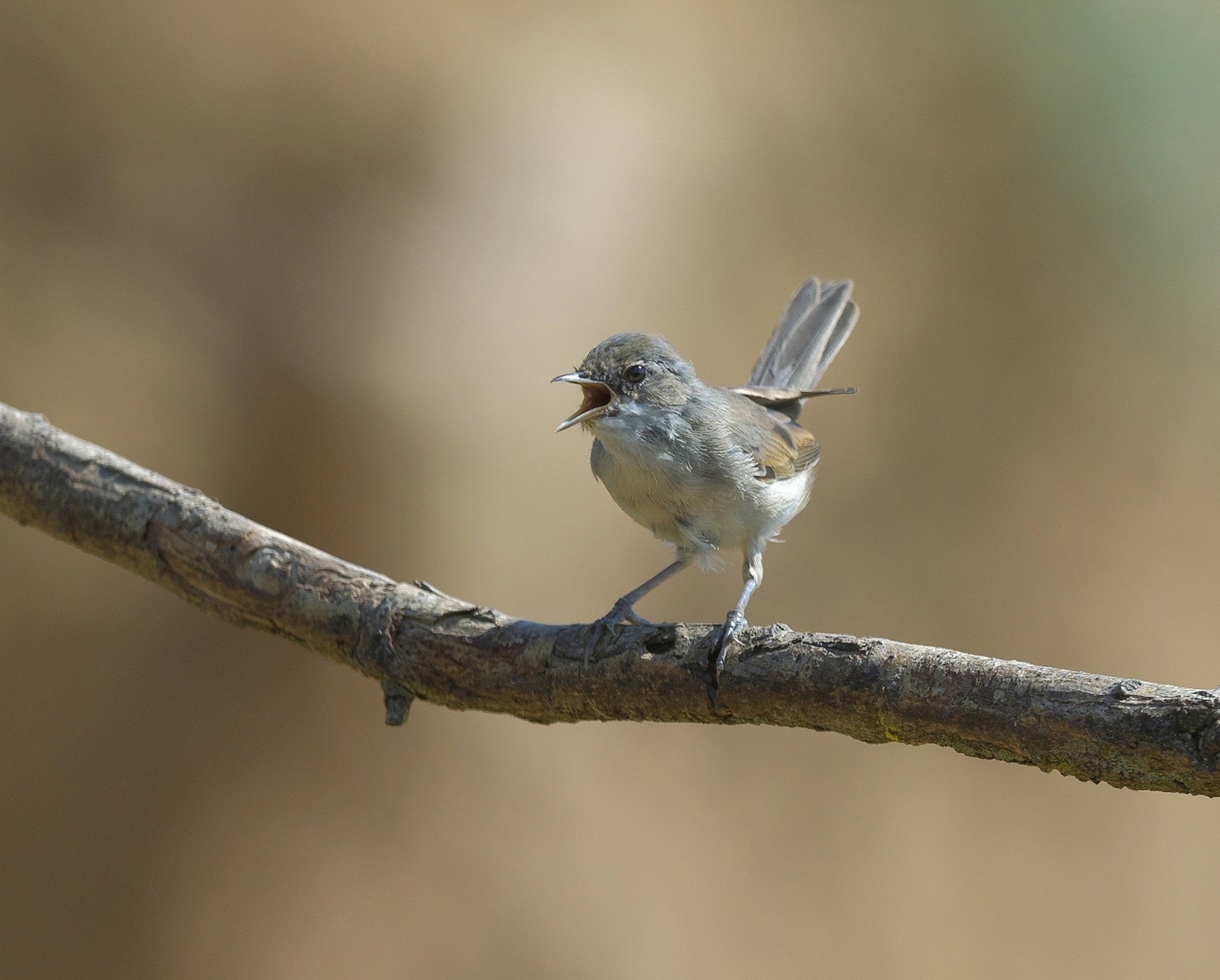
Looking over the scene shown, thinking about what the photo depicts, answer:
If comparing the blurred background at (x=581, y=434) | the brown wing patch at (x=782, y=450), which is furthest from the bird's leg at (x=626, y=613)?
the blurred background at (x=581, y=434)

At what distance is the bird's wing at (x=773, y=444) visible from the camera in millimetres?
3662

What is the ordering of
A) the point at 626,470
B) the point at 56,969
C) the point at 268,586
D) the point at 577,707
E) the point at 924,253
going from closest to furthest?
the point at 577,707 → the point at 268,586 → the point at 626,470 → the point at 56,969 → the point at 924,253

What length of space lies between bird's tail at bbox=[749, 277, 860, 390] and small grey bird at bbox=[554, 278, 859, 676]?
33.8 inches

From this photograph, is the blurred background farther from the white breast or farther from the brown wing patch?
the white breast

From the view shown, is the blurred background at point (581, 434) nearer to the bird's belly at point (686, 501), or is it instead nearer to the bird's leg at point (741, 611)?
the bird's leg at point (741, 611)

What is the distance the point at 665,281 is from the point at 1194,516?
173 inches

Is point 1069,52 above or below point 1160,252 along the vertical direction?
above

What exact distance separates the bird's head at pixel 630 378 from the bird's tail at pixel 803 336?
50.3 inches

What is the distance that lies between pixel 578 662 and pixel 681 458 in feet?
2.88

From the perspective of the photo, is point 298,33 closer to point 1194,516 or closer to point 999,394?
point 999,394

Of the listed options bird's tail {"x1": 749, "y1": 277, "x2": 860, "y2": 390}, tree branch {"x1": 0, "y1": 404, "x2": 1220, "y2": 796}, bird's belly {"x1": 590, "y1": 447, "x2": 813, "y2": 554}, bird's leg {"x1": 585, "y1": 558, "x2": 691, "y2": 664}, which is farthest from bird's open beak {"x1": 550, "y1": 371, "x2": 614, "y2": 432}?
bird's tail {"x1": 749, "y1": 277, "x2": 860, "y2": 390}

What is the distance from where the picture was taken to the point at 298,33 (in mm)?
6023

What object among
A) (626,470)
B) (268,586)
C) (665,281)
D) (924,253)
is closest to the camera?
(268,586)

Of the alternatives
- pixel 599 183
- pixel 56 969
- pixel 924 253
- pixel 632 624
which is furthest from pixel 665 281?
pixel 56 969
